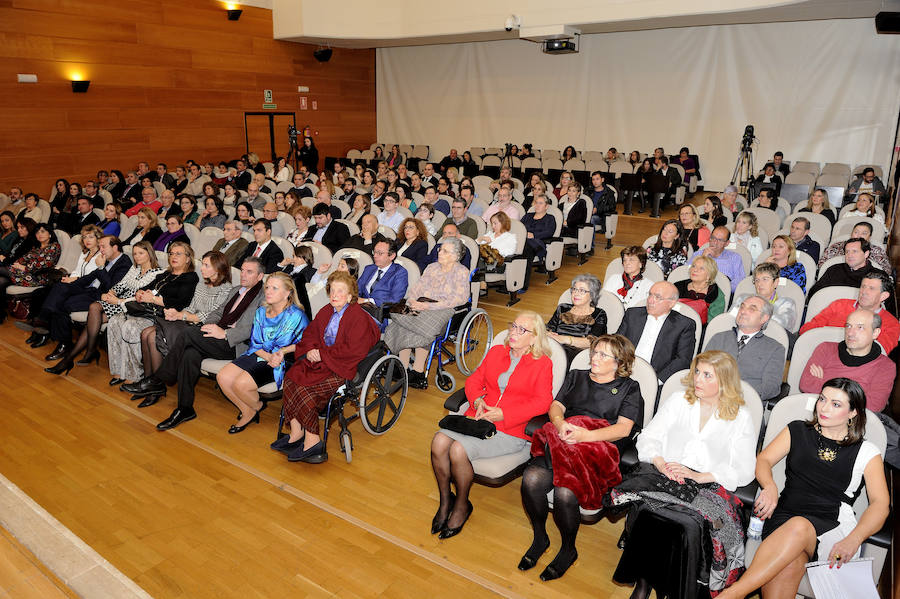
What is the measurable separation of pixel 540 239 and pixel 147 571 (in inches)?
219

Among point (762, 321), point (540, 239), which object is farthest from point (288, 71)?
point (762, 321)

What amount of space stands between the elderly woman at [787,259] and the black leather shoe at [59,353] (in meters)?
6.48

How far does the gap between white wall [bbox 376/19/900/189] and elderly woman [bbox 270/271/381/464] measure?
39.1ft

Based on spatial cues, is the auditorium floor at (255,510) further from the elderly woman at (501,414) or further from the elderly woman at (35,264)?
the elderly woman at (35,264)

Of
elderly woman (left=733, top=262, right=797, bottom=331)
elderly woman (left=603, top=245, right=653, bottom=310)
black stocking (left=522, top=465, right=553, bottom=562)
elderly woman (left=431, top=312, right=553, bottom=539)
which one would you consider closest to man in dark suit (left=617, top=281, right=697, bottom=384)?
elderly woman (left=733, top=262, right=797, bottom=331)

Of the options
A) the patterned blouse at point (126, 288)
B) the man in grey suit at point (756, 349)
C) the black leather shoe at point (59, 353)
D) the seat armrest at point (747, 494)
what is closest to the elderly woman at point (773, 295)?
the man in grey suit at point (756, 349)

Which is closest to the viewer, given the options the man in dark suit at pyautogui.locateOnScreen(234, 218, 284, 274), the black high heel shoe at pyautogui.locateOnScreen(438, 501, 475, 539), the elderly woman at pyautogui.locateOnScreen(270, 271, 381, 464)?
the black high heel shoe at pyautogui.locateOnScreen(438, 501, 475, 539)

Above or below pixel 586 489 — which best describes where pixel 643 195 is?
above

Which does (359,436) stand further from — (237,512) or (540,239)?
(540,239)

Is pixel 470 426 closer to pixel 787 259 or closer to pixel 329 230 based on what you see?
pixel 787 259

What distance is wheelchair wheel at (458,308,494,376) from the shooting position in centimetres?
486

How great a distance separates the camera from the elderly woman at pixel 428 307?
450 cm

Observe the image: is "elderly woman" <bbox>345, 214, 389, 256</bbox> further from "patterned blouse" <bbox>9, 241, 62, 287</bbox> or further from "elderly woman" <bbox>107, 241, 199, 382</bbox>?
"patterned blouse" <bbox>9, 241, 62, 287</bbox>

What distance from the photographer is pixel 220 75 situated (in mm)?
13625
